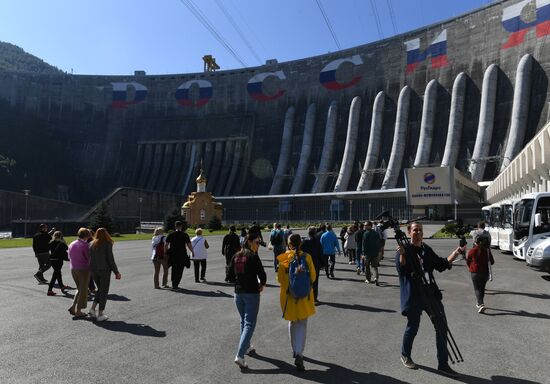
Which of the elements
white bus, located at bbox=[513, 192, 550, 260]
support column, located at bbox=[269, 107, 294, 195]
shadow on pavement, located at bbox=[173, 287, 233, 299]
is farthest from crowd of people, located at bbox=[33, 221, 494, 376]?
support column, located at bbox=[269, 107, 294, 195]

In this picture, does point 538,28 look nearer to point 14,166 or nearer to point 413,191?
point 413,191

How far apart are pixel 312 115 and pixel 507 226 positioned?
5912 centimetres

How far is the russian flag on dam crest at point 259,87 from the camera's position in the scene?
277 ft

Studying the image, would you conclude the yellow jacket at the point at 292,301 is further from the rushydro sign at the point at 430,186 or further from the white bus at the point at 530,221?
the rushydro sign at the point at 430,186

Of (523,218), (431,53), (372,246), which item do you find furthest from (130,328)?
(431,53)

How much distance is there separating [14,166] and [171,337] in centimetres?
8988

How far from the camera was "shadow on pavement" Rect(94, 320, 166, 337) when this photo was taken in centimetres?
768

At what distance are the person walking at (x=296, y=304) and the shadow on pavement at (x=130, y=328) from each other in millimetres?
2608

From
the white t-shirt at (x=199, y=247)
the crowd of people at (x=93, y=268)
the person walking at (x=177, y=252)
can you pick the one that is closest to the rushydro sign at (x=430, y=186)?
the white t-shirt at (x=199, y=247)

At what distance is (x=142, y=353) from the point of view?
21.4ft

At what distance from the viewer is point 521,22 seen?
60750mm

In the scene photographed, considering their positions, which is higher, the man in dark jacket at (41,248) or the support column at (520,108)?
the support column at (520,108)

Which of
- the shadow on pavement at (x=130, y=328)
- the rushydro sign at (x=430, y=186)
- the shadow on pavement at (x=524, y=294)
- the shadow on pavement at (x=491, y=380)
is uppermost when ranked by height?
the rushydro sign at (x=430, y=186)

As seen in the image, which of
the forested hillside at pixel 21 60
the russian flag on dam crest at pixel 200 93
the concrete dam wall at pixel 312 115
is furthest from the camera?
the forested hillside at pixel 21 60
